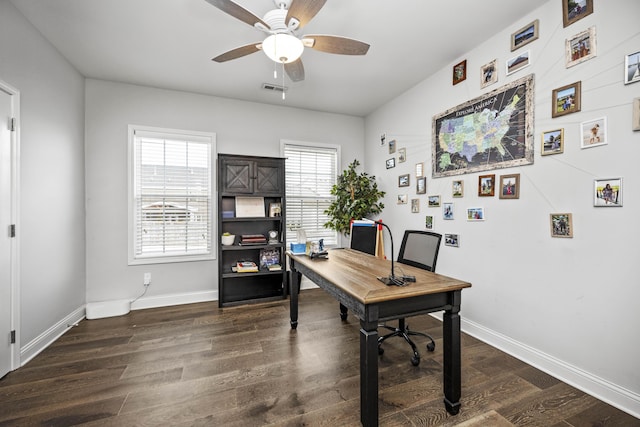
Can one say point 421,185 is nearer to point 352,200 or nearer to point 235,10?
point 352,200

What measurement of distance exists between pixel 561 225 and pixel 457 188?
0.99m

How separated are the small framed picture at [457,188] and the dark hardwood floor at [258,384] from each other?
1.47m

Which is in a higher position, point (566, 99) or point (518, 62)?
point (518, 62)

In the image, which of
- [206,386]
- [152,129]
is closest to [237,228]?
[152,129]

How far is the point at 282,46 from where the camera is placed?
6.09ft

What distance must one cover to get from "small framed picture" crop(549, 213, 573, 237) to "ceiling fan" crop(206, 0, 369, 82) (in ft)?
6.38

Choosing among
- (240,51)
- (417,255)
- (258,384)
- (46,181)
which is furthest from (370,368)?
(46,181)

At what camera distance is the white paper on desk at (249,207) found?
147 inches

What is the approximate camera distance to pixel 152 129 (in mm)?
3428

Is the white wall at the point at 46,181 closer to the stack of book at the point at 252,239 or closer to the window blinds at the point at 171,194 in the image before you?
the window blinds at the point at 171,194

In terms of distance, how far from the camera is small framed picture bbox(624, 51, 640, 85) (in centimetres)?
162

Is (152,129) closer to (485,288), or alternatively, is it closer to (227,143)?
(227,143)

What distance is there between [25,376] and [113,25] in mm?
2931

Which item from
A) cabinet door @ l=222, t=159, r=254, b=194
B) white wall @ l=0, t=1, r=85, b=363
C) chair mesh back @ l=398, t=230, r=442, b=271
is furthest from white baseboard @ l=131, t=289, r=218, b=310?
chair mesh back @ l=398, t=230, r=442, b=271
